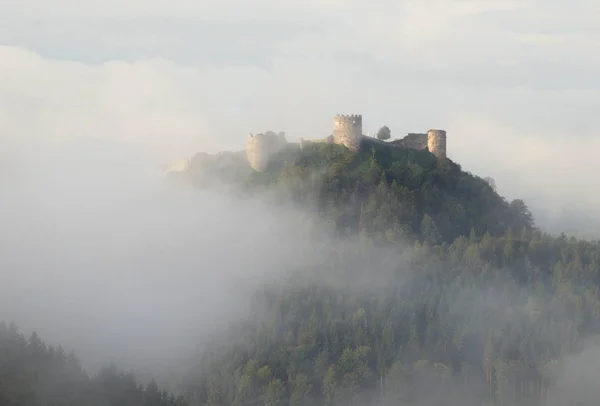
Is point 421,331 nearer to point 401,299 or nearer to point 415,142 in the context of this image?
point 401,299

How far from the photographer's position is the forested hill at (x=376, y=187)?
144m

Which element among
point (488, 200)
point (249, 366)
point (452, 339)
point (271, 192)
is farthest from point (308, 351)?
point (488, 200)

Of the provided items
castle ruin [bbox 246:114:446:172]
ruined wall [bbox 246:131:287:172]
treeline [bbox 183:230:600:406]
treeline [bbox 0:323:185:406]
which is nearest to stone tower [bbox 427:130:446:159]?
castle ruin [bbox 246:114:446:172]

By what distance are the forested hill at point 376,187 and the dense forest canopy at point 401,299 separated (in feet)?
0.56

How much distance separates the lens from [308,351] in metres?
130

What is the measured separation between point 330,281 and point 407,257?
30.6 feet

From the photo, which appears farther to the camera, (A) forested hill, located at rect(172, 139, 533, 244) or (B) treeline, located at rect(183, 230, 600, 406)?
(A) forested hill, located at rect(172, 139, 533, 244)

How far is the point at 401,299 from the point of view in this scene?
452ft

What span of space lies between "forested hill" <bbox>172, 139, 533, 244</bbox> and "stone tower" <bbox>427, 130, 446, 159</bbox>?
35.2 inches

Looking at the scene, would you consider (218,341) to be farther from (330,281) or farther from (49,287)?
(49,287)

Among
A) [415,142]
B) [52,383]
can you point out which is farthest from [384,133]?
[52,383]

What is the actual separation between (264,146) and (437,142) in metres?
20.8

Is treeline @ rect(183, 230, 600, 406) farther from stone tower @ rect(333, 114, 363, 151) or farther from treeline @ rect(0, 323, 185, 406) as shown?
treeline @ rect(0, 323, 185, 406)

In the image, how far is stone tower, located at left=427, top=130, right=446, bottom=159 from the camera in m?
148
